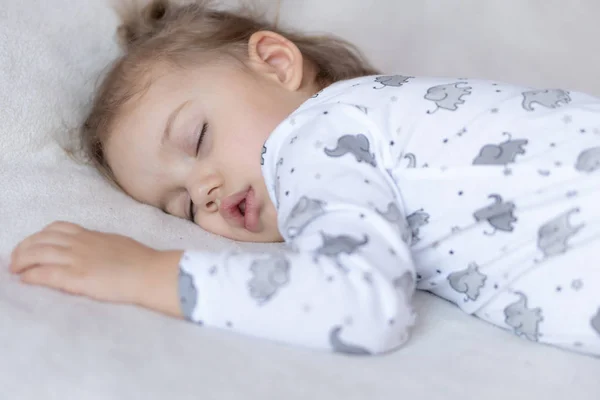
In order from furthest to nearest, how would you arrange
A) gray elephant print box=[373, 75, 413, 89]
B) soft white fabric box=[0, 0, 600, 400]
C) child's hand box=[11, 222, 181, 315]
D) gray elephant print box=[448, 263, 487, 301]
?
gray elephant print box=[373, 75, 413, 89] < gray elephant print box=[448, 263, 487, 301] < child's hand box=[11, 222, 181, 315] < soft white fabric box=[0, 0, 600, 400]

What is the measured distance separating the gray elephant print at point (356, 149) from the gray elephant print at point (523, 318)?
234 millimetres

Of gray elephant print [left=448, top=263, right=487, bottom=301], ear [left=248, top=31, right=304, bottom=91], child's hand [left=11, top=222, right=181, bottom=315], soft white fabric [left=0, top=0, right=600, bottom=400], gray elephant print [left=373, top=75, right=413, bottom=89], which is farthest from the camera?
ear [left=248, top=31, right=304, bottom=91]

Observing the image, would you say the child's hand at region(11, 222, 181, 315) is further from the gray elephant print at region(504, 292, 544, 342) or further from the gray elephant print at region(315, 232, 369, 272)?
the gray elephant print at region(504, 292, 544, 342)

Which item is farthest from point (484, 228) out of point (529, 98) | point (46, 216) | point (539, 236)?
point (46, 216)

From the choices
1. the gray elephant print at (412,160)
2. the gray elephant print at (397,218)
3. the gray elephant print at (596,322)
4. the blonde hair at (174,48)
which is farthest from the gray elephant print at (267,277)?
the blonde hair at (174,48)

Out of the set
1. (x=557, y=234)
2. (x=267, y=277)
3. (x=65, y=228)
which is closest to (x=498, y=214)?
(x=557, y=234)

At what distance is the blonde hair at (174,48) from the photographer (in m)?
1.15

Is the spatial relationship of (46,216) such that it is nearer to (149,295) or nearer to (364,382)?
(149,295)

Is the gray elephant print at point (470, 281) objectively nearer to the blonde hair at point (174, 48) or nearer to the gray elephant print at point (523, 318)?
the gray elephant print at point (523, 318)

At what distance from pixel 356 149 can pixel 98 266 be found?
1.08 ft

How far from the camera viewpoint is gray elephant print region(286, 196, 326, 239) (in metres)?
0.81

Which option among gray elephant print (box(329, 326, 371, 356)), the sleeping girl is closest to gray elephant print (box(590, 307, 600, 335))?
the sleeping girl

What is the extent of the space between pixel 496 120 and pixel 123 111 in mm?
552

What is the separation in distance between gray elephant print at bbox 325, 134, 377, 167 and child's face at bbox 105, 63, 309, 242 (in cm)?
17
